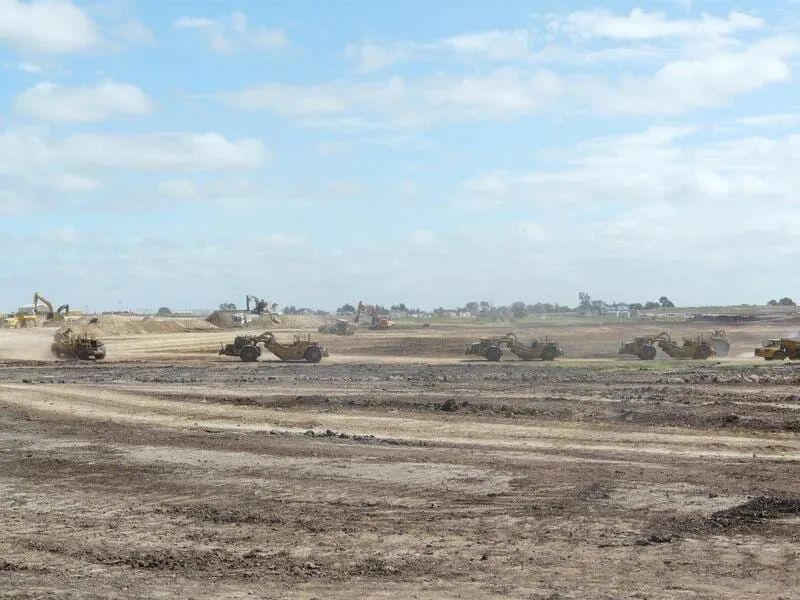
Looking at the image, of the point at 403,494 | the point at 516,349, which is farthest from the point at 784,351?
the point at 403,494

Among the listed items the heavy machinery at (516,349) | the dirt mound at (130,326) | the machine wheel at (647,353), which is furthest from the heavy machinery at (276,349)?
the dirt mound at (130,326)

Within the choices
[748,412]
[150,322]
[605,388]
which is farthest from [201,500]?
[150,322]

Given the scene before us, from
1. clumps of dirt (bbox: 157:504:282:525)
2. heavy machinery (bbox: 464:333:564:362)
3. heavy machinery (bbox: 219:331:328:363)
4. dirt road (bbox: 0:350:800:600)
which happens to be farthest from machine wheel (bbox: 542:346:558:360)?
clumps of dirt (bbox: 157:504:282:525)

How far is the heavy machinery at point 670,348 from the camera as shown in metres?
49.2

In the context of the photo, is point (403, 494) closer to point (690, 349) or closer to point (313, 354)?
point (313, 354)

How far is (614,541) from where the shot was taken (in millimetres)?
10461

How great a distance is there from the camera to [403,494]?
1323 cm

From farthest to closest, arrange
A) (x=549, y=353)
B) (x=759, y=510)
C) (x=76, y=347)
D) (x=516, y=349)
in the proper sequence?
(x=76, y=347) < (x=516, y=349) < (x=549, y=353) < (x=759, y=510)

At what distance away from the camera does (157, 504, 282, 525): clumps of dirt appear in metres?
11.7

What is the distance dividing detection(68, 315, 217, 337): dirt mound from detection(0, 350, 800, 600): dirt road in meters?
54.5

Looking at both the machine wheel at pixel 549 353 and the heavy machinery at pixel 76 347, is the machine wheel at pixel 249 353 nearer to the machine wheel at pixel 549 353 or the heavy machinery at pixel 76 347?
the heavy machinery at pixel 76 347

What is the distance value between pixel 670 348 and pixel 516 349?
281 inches

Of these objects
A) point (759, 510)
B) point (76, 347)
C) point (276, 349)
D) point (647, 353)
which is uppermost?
point (76, 347)

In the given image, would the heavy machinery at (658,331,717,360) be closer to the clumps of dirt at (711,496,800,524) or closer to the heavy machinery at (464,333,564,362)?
the heavy machinery at (464,333,564,362)
